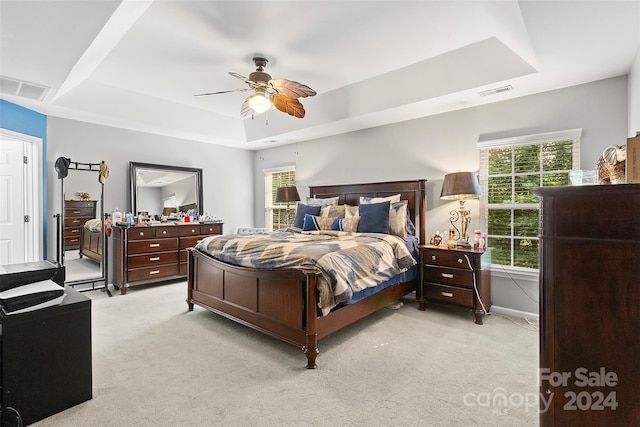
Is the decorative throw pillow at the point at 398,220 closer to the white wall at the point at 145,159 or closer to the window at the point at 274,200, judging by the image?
the window at the point at 274,200

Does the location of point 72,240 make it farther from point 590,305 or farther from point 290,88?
point 590,305

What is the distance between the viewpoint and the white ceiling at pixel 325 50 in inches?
84.7

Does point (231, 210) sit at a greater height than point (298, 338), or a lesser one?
greater

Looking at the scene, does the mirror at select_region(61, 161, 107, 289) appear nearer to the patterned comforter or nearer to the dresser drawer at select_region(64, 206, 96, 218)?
the dresser drawer at select_region(64, 206, 96, 218)

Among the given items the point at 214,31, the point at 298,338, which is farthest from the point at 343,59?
the point at 298,338

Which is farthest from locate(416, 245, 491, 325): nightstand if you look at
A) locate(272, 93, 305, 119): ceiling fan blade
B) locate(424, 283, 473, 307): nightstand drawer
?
locate(272, 93, 305, 119): ceiling fan blade

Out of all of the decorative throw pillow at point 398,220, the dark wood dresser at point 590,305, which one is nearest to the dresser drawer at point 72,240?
the decorative throw pillow at point 398,220

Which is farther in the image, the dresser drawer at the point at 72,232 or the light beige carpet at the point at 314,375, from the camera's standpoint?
the dresser drawer at the point at 72,232

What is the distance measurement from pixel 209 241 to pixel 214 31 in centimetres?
205

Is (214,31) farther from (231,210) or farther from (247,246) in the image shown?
(231,210)

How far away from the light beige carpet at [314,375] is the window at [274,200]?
3125mm

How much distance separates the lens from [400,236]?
3.75 m

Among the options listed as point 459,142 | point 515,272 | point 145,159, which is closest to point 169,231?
point 145,159

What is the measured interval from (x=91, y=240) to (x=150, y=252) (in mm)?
826
